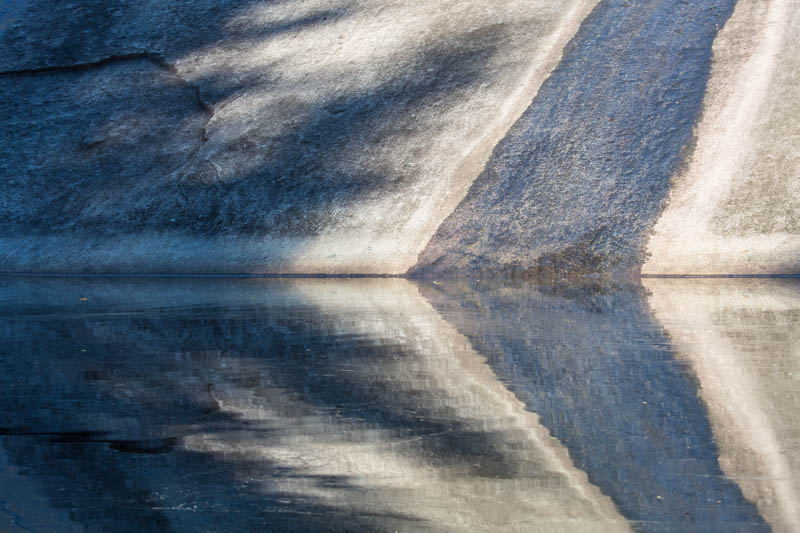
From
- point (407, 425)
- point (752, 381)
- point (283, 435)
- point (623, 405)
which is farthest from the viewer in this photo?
point (752, 381)

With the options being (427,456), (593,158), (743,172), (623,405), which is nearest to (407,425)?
(427,456)

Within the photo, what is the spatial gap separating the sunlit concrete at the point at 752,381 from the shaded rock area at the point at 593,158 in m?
6.83

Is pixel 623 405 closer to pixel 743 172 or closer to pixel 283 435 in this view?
pixel 283 435

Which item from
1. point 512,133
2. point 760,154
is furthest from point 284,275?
point 760,154

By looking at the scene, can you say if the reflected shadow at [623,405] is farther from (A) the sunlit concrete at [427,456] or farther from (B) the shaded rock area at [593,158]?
(B) the shaded rock area at [593,158]

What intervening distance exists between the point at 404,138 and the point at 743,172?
26.7 feet

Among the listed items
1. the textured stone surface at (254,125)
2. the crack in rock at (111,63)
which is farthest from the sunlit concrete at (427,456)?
the crack in rock at (111,63)

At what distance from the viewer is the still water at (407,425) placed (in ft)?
11.5

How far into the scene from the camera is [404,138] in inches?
899

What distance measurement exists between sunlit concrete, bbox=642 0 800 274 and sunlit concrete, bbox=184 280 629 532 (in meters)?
11.7

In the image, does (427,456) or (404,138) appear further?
(404,138)

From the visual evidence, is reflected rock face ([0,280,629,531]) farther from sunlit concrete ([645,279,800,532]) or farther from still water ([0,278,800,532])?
sunlit concrete ([645,279,800,532])

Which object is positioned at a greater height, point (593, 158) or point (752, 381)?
point (752, 381)

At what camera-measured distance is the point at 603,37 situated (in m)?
23.1
